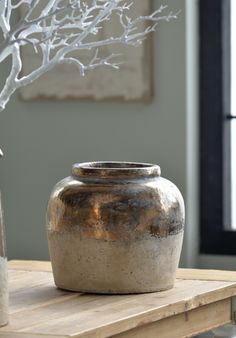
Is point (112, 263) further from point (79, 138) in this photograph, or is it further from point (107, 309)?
point (79, 138)

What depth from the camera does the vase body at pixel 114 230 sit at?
2.00 meters

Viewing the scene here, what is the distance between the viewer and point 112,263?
201 cm

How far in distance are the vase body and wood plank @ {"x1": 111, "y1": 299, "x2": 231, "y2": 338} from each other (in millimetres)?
87

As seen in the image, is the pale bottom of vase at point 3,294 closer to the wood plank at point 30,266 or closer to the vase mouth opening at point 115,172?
the vase mouth opening at point 115,172

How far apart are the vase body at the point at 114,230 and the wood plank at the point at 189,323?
3.4 inches

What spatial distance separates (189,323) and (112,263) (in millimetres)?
200

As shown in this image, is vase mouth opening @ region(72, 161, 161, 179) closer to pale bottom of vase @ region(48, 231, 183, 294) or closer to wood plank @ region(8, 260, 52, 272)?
pale bottom of vase @ region(48, 231, 183, 294)

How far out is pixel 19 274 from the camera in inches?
88.2

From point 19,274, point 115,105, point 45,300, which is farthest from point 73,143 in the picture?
point 45,300

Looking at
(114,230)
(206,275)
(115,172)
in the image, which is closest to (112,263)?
(114,230)

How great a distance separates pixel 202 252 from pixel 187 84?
0.67m

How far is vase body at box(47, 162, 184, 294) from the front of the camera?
2.00m

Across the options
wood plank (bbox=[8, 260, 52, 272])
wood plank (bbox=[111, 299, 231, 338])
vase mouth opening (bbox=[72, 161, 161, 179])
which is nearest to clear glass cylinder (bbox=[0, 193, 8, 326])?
wood plank (bbox=[111, 299, 231, 338])

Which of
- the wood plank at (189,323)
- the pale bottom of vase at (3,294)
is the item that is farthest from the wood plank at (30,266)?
the pale bottom of vase at (3,294)
